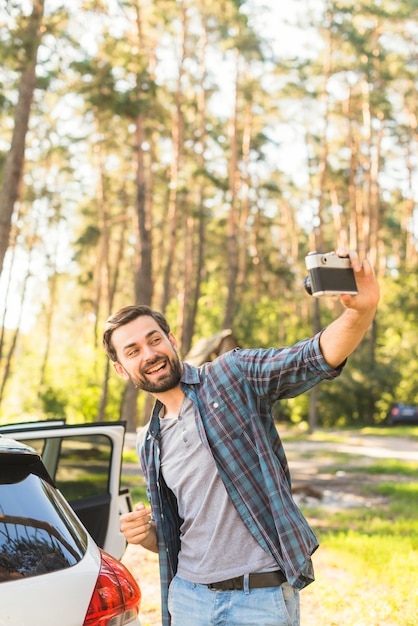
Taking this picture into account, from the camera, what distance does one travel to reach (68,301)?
62406 mm

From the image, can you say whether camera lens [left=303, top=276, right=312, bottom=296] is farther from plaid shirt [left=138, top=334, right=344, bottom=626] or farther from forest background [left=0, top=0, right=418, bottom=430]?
forest background [left=0, top=0, right=418, bottom=430]

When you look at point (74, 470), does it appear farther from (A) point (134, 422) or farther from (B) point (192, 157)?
(B) point (192, 157)

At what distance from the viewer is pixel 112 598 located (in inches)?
102

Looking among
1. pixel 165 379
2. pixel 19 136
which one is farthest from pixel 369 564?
pixel 19 136

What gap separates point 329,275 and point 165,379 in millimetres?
892

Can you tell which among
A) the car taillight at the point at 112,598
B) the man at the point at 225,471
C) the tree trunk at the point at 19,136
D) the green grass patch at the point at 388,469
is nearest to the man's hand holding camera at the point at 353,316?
the man at the point at 225,471

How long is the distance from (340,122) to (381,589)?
3727cm

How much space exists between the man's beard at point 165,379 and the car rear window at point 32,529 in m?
0.54

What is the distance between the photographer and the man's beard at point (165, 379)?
2.93 metres

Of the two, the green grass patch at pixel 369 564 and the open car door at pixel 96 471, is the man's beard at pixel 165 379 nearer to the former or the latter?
the open car door at pixel 96 471

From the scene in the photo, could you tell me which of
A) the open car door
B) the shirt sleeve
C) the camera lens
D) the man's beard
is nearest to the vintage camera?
the camera lens

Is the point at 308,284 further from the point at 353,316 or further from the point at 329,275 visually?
the point at 353,316

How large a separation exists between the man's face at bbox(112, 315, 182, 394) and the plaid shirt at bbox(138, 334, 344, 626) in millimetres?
76

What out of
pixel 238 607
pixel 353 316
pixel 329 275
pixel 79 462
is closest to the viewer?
pixel 329 275
